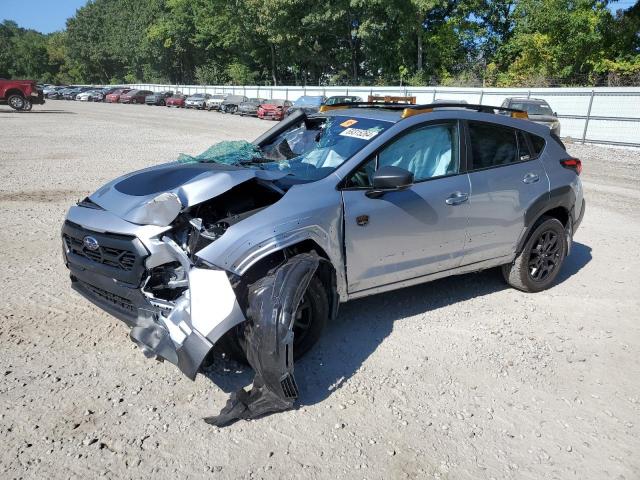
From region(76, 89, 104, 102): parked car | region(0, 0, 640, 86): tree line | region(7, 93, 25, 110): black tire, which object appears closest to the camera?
region(7, 93, 25, 110): black tire

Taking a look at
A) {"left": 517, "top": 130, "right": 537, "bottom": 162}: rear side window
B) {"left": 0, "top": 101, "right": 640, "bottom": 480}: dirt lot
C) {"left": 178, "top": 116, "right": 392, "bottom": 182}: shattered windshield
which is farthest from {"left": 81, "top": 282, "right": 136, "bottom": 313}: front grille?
{"left": 517, "top": 130, "right": 537, "bottom": 162}: rear side window

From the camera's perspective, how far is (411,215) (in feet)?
12.4

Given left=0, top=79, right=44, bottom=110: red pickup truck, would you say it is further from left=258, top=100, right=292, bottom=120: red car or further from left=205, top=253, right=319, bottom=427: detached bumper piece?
left=205, top=253, right=319, bottom=427: detached bumper piece

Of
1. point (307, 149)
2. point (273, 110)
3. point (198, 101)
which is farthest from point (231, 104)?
point (307, 149)

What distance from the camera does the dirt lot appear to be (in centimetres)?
261

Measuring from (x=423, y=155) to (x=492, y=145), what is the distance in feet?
2.66

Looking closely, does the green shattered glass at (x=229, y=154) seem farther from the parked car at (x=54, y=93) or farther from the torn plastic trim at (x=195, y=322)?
the parked car at (x=54, y=93)

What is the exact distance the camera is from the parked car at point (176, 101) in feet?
144

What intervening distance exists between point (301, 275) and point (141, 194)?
139 cm

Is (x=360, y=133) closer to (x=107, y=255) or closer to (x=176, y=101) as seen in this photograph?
(x=107, y=255)

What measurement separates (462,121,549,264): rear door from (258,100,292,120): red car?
86.1 ft

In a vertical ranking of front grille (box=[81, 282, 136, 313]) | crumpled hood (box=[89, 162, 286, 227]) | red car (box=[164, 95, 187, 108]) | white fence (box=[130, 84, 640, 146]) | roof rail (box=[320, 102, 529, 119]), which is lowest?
red car (box=[164, 95, 187, 108])

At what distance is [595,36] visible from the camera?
100 feet

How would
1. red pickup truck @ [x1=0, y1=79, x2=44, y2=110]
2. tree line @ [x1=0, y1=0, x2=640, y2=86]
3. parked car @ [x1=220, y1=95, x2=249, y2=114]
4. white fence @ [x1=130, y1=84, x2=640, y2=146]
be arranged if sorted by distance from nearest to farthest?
white fence @ [x1=130, y1=84, x2=640, y2=146], red pickup truck @ [x1=0, y1=79, x2=44, y2=110], tree line @ [x1=0, y1=0, x2=640, y2=86], parked car @ [x1=220, y1=95, x2=249, y2=114]
